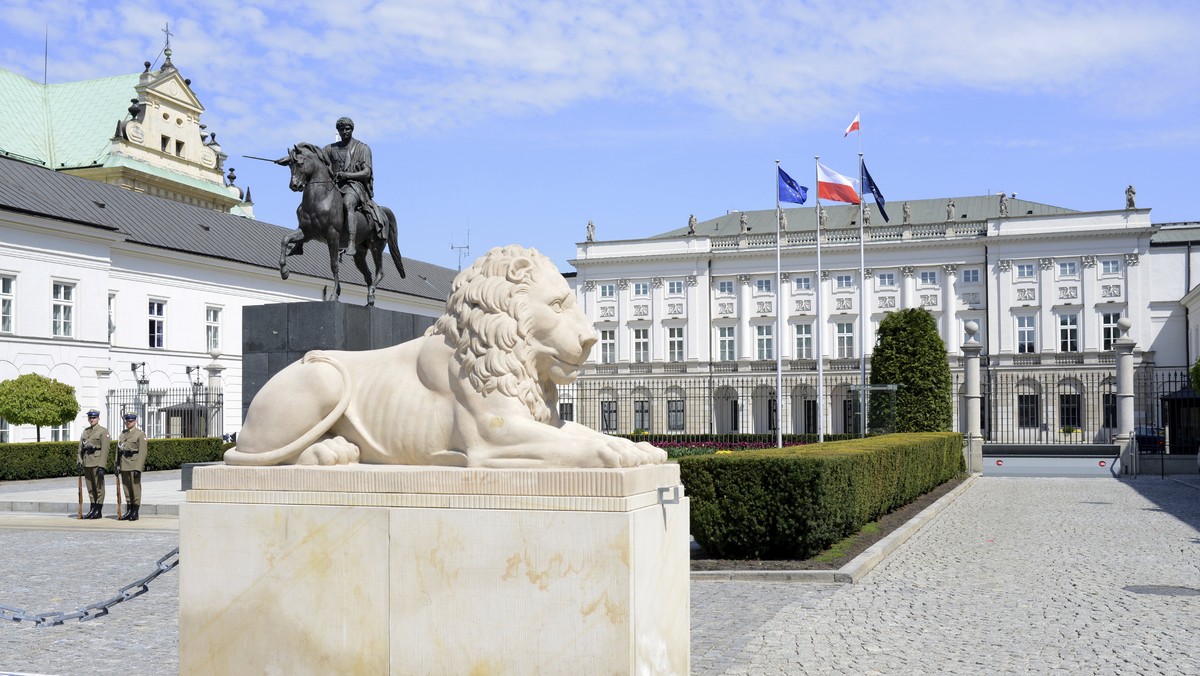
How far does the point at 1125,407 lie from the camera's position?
28.1 meters

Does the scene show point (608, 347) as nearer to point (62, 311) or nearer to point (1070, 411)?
point (1070, 411)

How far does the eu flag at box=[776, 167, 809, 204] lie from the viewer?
3844 cm

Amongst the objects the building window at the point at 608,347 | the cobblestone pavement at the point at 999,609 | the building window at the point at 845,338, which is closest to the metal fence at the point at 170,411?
the cobblestone pavement at the point at 999,609

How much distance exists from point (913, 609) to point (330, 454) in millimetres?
5571

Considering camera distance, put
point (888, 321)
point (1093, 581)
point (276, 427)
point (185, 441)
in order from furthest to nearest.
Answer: point (185, 441), point (888, 321), point (1093, 581), point (276, 427)

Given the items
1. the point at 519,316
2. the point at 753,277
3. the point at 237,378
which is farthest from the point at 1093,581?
the point at 753,277

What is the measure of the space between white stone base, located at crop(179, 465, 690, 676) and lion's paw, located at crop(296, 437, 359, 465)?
0.13m

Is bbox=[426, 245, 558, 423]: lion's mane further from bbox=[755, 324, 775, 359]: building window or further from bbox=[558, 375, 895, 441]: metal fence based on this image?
bbox=[755, 324, 775, 359]: building window

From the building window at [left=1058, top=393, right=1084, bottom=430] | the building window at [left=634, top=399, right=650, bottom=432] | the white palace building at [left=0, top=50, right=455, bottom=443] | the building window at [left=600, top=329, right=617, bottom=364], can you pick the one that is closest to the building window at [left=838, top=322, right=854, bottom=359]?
the building window at [left=634, top=399, right=650, bottom=432]

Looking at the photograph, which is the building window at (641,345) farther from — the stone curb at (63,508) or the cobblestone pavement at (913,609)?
the cobblestone pavement at (913,609)

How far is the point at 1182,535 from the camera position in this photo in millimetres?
13758

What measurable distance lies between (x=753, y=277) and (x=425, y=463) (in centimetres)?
6486

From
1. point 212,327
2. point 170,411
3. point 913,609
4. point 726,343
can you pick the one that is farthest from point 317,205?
point 726,343

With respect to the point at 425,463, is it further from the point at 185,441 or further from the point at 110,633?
the point at 185,441
